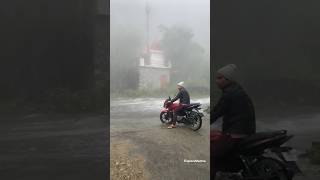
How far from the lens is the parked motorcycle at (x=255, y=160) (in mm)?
3373

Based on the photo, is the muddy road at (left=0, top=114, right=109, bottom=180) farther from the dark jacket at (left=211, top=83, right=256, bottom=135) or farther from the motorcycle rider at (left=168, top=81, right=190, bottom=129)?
the dark jacket at (left=211, top=83, right=256, bottom=135)

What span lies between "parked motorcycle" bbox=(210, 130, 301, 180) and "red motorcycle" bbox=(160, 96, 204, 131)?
154 mm

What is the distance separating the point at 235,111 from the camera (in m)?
3.38

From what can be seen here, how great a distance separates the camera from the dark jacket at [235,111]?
11.1 ft

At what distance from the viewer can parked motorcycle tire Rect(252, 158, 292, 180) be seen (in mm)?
3377

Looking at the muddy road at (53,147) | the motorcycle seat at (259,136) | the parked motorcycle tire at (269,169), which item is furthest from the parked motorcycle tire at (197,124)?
the muddy road at (53,147)

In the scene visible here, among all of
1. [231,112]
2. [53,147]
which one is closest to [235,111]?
[231,112]

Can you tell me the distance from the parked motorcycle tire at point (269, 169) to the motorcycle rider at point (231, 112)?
0.24 meters

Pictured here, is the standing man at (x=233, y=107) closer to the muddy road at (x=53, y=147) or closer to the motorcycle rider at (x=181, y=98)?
the motorcycle rider at (x=181, y=98)

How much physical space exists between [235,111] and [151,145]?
70 cm

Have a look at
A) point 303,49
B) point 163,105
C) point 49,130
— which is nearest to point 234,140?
point 163,105

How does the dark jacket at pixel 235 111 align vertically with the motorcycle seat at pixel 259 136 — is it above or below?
above

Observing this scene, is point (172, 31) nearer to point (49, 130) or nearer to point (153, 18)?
point (153, 18)

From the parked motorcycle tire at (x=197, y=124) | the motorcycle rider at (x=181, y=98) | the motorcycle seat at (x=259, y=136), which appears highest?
the motorcycle rider at (x=181, y=98)
